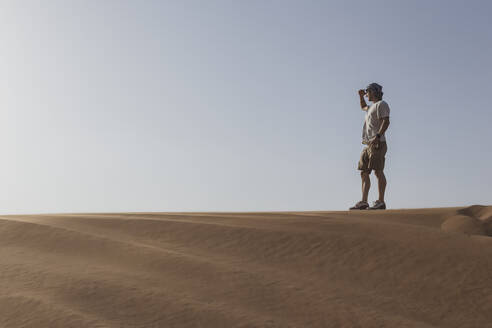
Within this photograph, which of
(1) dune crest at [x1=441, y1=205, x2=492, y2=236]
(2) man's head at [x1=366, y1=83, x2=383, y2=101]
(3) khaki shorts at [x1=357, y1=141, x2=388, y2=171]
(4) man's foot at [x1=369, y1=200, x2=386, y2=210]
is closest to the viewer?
(1) dune crest at [x1=441, y1=205, x2=492, y2=236]

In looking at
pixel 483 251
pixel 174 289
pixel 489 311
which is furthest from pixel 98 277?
pixel 483 251

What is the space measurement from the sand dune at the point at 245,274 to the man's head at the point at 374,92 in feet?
9.44

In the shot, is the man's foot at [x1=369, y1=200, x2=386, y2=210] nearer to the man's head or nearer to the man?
the man

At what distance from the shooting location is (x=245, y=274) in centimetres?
290

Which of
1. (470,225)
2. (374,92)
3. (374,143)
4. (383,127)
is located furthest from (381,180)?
(470,225)

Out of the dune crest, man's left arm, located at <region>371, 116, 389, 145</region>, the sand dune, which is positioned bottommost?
the sand dune

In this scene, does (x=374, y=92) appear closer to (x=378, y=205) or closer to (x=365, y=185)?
(x=365, y=185)

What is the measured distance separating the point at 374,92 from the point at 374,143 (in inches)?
31.3

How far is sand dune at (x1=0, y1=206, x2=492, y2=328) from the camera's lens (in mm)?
2287

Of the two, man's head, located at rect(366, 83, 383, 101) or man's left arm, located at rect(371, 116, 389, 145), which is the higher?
man's head, located at rect(366, 83, 383, 101)

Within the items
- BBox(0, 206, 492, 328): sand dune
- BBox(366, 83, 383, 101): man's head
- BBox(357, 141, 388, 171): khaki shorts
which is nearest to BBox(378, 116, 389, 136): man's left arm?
BBox(357, 141, 388, 171): khaki shorts

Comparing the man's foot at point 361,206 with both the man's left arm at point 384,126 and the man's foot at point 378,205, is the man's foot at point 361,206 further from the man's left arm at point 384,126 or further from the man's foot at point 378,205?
the man's left arm at point 384,126

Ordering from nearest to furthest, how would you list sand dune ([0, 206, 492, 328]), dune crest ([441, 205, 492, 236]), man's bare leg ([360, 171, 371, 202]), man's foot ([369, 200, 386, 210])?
sand dune ([0, 206, 492, 328])
dune crest ([441, 205, 492, 236])
man's foot ([369, 200, 386, 210])
man's bare leg ([360, 171, 371, 202])

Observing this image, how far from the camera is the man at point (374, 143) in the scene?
664cm
